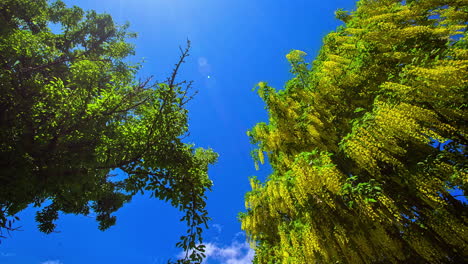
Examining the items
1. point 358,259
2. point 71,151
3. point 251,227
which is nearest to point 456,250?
point 358,259

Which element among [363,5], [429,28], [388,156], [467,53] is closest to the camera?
[467,53]

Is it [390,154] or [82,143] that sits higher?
[82,143]

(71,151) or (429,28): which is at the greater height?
(429,28)

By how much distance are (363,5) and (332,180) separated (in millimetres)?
6532

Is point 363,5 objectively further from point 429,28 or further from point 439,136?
point 439,136

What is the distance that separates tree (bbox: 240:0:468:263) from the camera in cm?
339

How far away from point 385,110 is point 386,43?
237cm

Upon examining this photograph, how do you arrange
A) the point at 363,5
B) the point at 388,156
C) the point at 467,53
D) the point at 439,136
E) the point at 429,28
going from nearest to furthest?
the point at 439,136
the point at 467,53
the point at 388,156
the point at 429,28
the point at 363,5

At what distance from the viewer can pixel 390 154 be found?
3895 millimetres

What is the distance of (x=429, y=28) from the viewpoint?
15.9ft

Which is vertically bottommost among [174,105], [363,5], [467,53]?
[467,53]

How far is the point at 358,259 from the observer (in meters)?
3.76

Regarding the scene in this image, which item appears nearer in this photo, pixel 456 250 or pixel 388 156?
pixel 456 250

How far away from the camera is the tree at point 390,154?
3.39m
